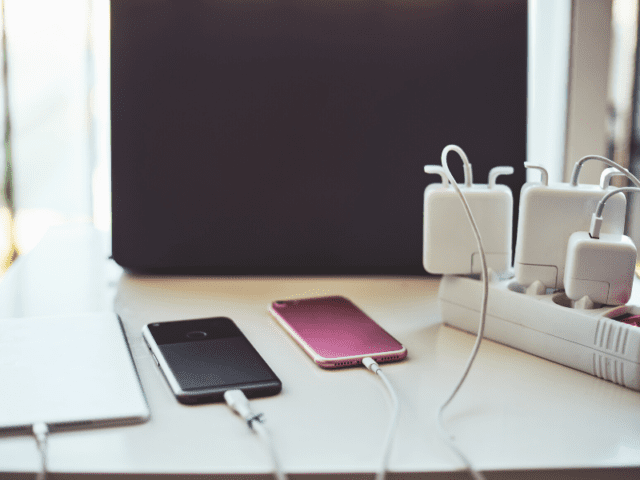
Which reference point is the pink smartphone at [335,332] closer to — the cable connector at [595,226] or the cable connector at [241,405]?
the cable connector at [241,405]

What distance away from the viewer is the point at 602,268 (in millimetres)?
528

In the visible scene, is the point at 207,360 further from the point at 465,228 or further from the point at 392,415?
the point at 465,228

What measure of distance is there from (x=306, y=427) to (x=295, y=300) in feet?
0.87

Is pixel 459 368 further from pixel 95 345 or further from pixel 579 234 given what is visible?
pixel 95 345

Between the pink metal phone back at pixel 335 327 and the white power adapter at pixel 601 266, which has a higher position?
the white power adapter at pixel 601 266

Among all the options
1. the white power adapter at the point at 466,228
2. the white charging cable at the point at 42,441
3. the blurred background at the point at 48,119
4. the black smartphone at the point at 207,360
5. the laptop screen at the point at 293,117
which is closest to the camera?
the white charging cable at the point at 42,441

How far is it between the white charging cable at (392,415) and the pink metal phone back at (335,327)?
0.06ft

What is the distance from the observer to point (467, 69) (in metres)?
0.80

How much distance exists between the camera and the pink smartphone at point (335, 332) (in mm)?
541

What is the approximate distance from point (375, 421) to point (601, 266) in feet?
0.84

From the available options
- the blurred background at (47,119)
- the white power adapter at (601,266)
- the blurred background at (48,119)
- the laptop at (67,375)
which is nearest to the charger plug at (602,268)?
the white power adapter at (601,266)

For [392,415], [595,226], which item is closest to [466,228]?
[595,226]

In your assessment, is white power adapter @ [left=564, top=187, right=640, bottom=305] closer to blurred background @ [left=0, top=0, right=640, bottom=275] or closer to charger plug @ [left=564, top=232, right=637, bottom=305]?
charger plug @ [left=564, top=232, right=637, bottom=305]

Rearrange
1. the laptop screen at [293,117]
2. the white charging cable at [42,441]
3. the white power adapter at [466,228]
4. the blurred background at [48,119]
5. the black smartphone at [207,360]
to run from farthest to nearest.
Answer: the blurred background at [48,119], the laptop screen at [293,117], the white power adapter at [466,228], the black smartphone at [207,360], the white charging cable at [42,441]
